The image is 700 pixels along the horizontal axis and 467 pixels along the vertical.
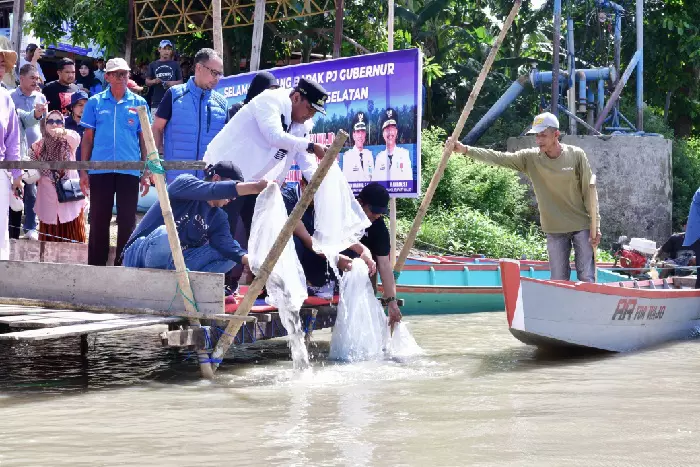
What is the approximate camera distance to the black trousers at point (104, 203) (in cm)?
862

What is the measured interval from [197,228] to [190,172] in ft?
4.93

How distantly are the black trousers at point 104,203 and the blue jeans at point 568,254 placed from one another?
363 cm

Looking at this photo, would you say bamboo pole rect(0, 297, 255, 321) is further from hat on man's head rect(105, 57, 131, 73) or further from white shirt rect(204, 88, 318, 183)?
hat on man's head rect(105, 57, 131, 73)

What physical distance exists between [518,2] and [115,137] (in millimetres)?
3691

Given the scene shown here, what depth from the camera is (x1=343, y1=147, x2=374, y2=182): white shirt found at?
1170cm

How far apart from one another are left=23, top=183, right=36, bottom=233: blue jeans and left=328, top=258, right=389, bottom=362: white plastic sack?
4.39 m

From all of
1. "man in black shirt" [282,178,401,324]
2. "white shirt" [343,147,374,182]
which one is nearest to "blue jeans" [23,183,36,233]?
"white shirt" [343,147,374,182]

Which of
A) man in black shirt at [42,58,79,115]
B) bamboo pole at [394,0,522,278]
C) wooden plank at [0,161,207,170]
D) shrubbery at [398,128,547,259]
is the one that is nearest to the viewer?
wooden plank at [0,161,207,170]

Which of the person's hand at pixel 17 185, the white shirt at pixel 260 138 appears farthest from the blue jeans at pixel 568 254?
the person's hand at pixel 17 185

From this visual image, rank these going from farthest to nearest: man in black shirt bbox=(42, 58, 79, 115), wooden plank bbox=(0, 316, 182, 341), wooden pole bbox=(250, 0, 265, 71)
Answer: wooden pole bbox=(250, 0, 265, 71) → man in black shirt bbox=(42, 58, 79, 115) → wooden plank bbox=(0, 316, 182, 341)

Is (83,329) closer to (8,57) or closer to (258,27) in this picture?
(8,57)

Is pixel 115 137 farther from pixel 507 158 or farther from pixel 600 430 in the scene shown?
pixel 600 430

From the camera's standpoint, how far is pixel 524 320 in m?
8.38

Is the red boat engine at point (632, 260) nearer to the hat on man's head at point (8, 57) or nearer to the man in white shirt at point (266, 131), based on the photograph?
the man in white shirt at point (266, 131)
